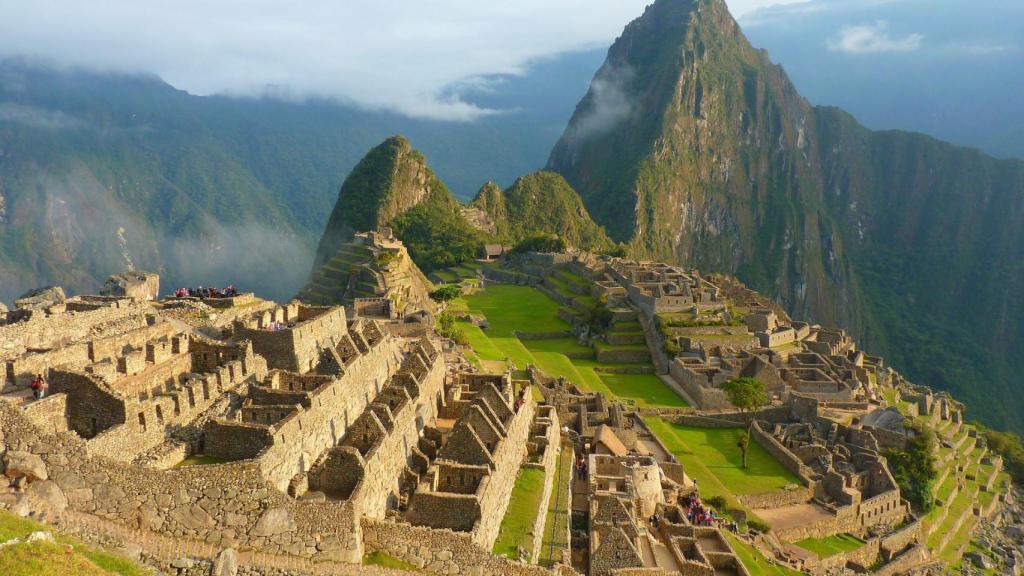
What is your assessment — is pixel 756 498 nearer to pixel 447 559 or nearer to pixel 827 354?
pixel 447 559

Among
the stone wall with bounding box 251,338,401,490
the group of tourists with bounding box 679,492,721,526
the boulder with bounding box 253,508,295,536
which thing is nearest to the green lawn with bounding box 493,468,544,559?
the stone wall with bounding box 251,338,401,490

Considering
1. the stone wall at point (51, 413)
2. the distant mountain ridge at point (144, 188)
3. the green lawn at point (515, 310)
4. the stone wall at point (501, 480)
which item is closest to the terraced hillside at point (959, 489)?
the stone wall at point (501, 480)

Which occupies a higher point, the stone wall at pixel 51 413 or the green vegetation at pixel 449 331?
the stone wall at pixel 51 413

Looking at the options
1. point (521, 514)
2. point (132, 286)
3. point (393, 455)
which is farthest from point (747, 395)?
point (132, 286)

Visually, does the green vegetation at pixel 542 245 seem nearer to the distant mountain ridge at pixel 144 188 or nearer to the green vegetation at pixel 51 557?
the distant mountain ridge at pixel 144 188

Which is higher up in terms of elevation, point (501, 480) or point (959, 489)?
point (501, 480)

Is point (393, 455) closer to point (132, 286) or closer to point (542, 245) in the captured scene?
point (132, 286)
